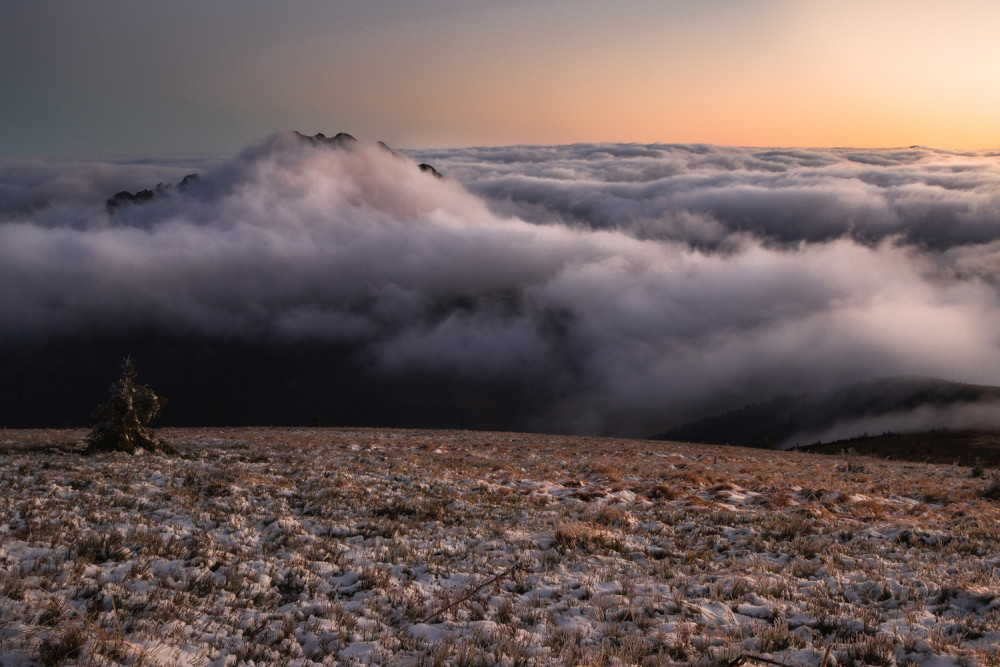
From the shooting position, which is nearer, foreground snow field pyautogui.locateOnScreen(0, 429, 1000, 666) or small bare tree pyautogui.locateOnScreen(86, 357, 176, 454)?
foreground snow field pyautogui.locateOnScreen(0, 429, 1000, 666)

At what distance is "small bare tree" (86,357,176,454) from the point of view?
19.7 metres

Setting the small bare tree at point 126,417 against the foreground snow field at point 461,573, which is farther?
the small bare tree at point 126,417

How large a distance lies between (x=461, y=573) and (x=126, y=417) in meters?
17.6

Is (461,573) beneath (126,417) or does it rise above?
above

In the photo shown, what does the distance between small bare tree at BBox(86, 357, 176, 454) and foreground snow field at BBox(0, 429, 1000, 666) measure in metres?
2.82

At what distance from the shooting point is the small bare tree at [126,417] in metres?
19.7

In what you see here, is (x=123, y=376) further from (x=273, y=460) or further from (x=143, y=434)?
(x=273, y=460)

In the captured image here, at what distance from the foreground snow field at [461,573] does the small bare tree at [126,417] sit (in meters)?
2.82

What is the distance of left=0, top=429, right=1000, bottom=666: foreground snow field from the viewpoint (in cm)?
599

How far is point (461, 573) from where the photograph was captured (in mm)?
8750

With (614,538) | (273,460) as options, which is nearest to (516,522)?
(614,538)

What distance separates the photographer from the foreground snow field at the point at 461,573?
5.99 m

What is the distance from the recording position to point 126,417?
20266 millimetres

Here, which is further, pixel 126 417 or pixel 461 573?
pixel 126 417
